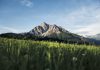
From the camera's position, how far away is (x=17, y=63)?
4066 mm

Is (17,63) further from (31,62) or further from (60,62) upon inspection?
(60,62)

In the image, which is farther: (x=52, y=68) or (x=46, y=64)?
(x=46, y=64)

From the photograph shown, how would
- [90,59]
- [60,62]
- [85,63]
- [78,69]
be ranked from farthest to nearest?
[90,59], [85,63], [60,62], [78,69]

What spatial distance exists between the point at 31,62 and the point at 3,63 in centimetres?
58

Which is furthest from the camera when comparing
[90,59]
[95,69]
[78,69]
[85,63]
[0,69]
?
[90,59]

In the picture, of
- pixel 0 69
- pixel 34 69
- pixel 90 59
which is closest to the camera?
pixel 0 69

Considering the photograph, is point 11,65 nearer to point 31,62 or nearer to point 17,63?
point 17,63

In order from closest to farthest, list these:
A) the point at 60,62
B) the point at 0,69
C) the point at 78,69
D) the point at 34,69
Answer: the point at 0,69 → the point at 34,69 → the point at 78,69 → the point at 60,62

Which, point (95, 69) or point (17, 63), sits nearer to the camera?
point (17, 63)

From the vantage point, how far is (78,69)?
412cm

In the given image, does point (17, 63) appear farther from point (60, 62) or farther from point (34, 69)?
point (60, 62)

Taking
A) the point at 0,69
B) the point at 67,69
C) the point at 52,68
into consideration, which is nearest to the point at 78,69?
the point at 67,69

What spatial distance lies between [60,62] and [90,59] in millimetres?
1863

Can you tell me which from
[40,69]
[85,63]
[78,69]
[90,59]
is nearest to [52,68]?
[40,69]
